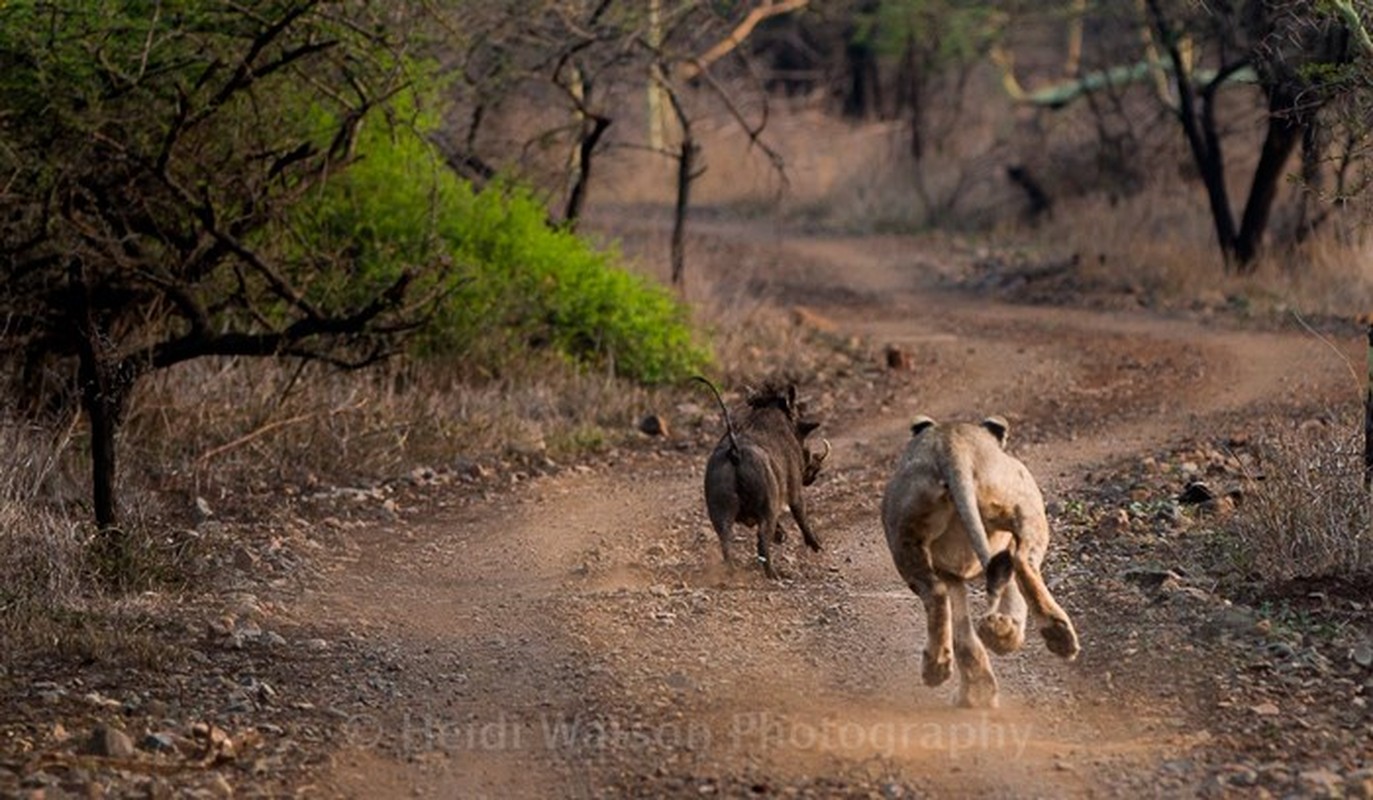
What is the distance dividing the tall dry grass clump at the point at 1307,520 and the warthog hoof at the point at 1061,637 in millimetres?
1772

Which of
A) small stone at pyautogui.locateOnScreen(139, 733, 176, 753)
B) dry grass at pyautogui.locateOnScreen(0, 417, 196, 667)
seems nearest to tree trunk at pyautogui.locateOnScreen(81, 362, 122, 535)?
dry grass at pyautogui.locateOnScreen(0, 417, 196, 667)

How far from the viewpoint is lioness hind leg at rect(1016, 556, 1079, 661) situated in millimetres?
6176

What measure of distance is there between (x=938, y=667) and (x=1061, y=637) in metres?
0.40

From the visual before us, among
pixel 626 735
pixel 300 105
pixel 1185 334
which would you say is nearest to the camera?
pixel 626 735

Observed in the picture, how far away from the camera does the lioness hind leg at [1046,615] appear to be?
6.18 metres

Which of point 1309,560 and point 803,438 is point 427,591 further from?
point 1309,560

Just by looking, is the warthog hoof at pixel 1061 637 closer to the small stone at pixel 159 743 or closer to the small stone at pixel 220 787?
the small stone at pixel 220 787

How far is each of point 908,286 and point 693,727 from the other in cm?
1481

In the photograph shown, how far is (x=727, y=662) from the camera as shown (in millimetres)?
7012

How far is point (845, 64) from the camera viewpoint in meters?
33.7

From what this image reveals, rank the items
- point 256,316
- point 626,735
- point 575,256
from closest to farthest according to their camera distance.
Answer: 1. point 626,735
2. point 256,316
3. point 575,256

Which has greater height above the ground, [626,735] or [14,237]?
[14,237]

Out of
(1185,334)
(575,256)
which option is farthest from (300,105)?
(1185,334)

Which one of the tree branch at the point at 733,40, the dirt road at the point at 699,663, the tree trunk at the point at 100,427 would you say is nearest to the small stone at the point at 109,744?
the dirt road at the point at 699,663
